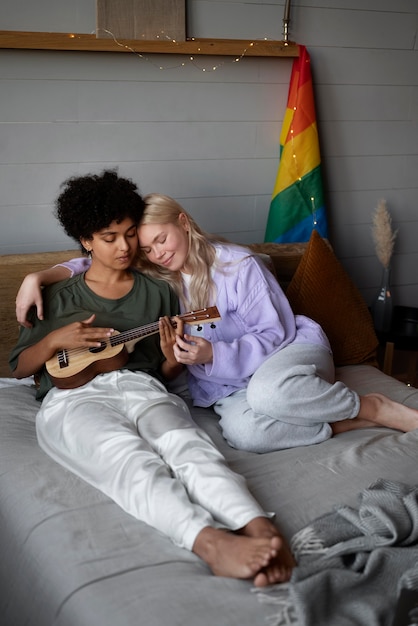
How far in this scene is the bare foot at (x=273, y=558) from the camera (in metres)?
1.56

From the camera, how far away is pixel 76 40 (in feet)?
8.78

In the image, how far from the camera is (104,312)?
2361mm

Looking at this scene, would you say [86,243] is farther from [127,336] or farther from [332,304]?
[332,304]

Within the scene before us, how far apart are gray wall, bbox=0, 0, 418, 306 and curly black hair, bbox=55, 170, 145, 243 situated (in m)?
0.54

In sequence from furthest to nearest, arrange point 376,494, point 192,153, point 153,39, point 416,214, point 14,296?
point 416,214, point 192,153, point 153,39, point 14,296, point 376,494

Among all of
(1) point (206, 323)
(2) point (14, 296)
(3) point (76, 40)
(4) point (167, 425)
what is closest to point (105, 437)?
(4) point (167, 425)

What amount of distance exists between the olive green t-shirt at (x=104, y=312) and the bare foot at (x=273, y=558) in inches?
30.8

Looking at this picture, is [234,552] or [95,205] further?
[95,205]

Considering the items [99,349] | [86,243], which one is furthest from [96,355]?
[86,243]

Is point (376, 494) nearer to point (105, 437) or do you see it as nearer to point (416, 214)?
point (105, 437)

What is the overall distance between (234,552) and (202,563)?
9cm

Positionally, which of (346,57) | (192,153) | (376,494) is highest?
(346,57)

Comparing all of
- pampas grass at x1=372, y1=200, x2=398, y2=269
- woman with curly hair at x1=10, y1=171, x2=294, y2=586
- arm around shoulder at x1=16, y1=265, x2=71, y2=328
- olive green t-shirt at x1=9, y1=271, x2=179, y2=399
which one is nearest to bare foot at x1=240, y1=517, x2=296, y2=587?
woman with curly hair at x1=10, y1=171, x2=294, y2=586

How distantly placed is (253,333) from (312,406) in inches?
11.7
